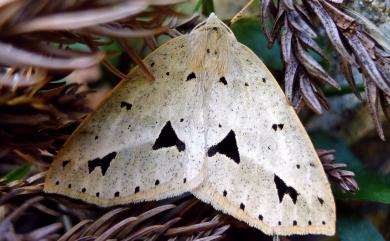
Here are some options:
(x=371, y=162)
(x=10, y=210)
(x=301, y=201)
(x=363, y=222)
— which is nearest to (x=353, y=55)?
(x=301, y=201)

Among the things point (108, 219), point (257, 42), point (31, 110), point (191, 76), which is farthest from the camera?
point (257, 42)

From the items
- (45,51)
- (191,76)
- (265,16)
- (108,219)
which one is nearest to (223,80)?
(191,76)

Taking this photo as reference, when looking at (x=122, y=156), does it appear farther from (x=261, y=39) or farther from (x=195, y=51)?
(x=261, y=39)

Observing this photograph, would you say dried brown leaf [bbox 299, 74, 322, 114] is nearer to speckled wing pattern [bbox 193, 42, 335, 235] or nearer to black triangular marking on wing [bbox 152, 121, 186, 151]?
speckled wing pattern [bbox 193, 42, 335, 235]

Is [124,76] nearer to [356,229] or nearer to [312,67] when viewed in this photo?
[312,67]

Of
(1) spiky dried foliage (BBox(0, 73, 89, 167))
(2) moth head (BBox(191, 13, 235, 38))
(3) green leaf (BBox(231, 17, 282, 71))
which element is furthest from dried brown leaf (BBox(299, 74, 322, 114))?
(1) spiky dried foliage (BBox(0, 73, 89, 167))

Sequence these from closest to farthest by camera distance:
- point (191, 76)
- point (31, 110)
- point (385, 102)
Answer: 1. point (31, 110)
2. point (385, 102)
3. point (191, 76)

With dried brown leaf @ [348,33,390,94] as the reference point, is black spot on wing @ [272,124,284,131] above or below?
below
